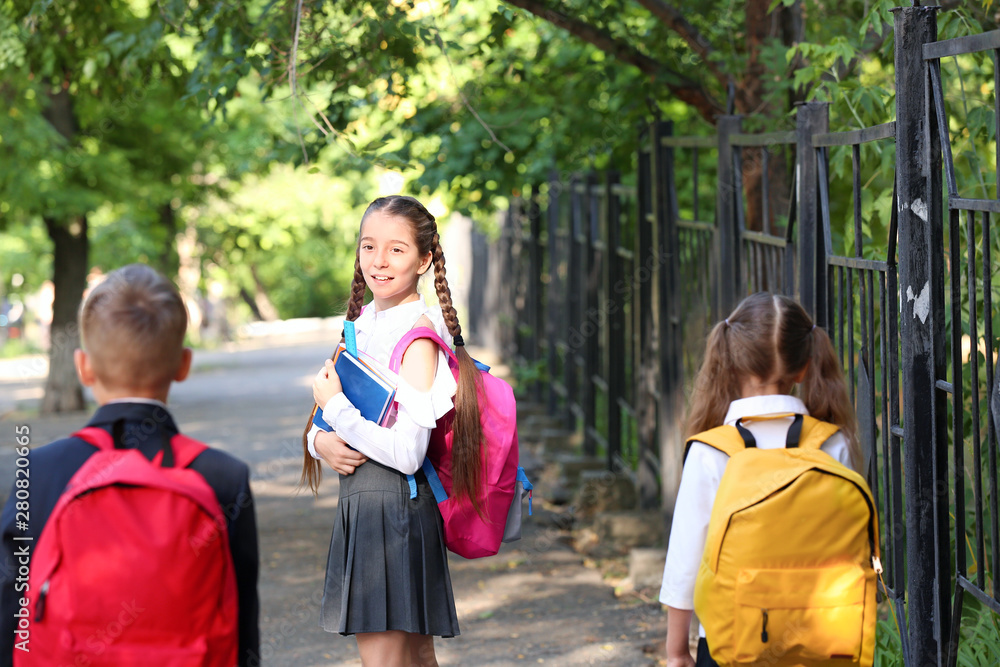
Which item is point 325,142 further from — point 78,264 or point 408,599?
point 78,264

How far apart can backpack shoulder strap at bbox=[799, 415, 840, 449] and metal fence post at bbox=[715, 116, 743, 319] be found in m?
2.17

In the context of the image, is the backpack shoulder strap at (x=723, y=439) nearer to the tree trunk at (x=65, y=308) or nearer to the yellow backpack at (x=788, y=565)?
the yellow backpack at (x=788, y=565)

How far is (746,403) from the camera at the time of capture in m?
2.33

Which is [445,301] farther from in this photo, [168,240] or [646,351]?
[168,240]

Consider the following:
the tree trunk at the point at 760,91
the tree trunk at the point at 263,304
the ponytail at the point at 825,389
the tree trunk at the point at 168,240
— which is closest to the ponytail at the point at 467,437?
the ponytail at the point at 825,389

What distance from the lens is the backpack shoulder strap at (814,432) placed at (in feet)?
7.42

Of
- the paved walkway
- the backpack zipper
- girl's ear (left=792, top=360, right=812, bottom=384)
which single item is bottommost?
the paved walkway

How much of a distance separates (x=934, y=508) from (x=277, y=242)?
2567 centimetres

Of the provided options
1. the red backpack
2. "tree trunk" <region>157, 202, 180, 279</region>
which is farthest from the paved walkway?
"tree trunk" <region>157, 202, 180, 279</region>

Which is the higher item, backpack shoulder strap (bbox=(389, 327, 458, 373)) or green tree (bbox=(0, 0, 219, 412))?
green tree (bbox=(0, 0, 219, 412))

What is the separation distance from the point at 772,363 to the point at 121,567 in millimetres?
1434

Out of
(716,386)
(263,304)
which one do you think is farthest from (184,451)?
(263,304)

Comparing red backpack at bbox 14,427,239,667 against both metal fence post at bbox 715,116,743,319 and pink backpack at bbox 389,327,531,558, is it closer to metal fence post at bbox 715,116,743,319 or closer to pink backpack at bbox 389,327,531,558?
pink backpack at bbox 389,327,531,558

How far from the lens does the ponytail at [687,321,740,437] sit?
2.38 meters
